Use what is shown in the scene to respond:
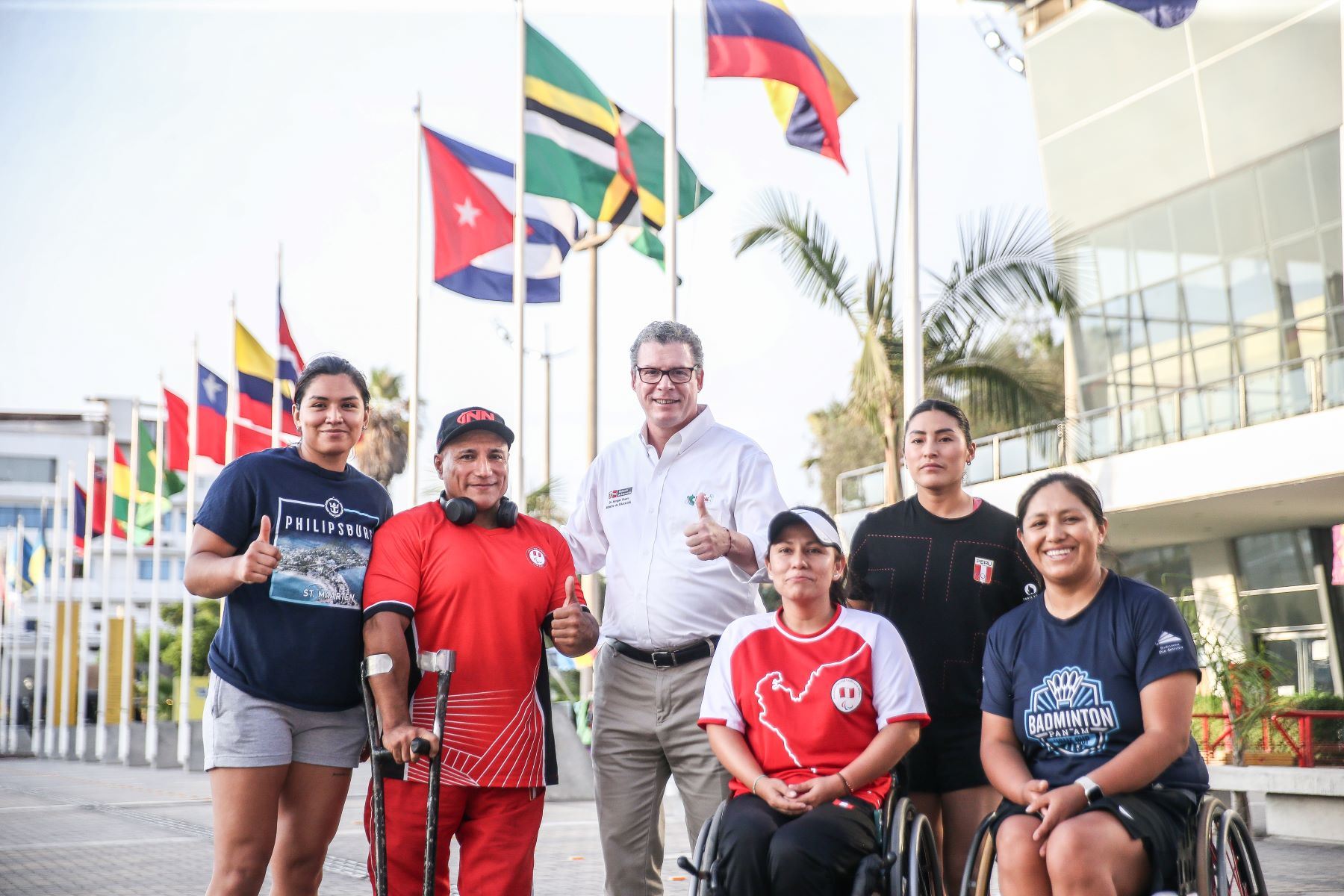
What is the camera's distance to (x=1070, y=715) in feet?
12.4

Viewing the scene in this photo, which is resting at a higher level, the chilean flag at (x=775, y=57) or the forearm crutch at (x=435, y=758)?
the chilean flag at (x=775, y=57)

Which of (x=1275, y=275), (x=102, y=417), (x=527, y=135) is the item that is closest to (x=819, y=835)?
(x=527, y=135)

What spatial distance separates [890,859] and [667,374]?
1.63 m

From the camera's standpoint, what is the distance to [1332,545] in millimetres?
20297

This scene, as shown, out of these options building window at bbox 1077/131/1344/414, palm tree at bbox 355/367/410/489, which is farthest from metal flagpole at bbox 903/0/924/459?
palm tree at bbox 355/367/410/489

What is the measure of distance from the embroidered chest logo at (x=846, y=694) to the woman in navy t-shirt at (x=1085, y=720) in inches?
14.8

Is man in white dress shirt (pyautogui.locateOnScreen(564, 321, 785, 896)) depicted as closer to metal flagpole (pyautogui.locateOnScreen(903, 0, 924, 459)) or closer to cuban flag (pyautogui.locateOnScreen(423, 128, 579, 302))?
metal flagpole (pyautogui.locateOnScreen(903, 0, 924, 459))

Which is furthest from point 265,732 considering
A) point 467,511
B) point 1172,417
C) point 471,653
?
point 1172,417

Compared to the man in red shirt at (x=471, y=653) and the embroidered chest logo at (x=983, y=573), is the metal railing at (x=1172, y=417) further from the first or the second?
the man in red shirt at (x=471, y=653)

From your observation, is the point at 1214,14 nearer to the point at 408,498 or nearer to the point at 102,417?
the point at 408,498

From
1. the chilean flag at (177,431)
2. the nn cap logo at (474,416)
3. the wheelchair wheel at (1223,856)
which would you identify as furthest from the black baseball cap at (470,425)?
the chilean flag at (177,431)

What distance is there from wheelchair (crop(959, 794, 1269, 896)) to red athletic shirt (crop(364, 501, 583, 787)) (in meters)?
1.27

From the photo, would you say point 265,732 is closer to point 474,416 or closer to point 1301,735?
point 474,416

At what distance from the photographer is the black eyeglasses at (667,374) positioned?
4.37m
